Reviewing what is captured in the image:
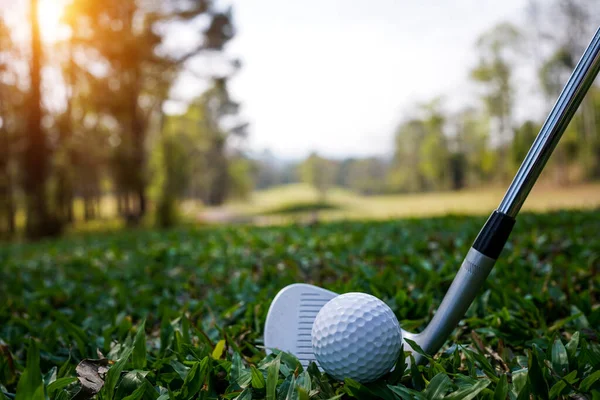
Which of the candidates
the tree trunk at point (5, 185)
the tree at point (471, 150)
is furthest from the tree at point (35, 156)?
the tree at point (471, 150)

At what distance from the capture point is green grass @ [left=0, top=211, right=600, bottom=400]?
3.45 ft

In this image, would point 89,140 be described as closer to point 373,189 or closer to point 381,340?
point 381,340

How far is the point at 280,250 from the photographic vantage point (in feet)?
10.9

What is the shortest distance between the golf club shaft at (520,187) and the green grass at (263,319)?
211mm

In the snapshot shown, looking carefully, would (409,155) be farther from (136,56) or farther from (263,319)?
(263,319)

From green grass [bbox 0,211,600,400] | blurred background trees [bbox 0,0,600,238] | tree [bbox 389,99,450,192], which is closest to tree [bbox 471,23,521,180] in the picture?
blurred background trees [bbox 0,0,600,238]

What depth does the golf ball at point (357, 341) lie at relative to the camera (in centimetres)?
105

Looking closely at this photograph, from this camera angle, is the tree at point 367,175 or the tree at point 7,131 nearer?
the tree at point 7,131

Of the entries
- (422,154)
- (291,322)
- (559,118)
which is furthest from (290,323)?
(422,154)

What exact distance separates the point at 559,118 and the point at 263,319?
→ 116 centimetres

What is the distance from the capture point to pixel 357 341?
3.46 feet

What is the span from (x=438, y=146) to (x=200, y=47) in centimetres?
1834

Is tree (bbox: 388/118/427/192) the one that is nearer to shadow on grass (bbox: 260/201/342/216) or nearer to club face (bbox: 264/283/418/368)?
shadow on grass (bbox: 260/201/342/216)

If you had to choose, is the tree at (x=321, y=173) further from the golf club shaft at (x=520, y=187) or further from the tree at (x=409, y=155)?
the golf club shaft at (x=520, y=187)
